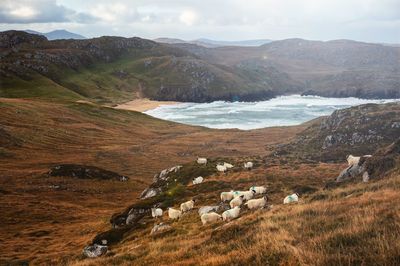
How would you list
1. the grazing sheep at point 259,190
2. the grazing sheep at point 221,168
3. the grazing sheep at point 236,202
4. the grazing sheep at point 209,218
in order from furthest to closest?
the grazing sheep at point 221,168 → the grazing sheep at point 259,190 → the grazing sheep at point 236,202 → the grazing sheep at point 209,218

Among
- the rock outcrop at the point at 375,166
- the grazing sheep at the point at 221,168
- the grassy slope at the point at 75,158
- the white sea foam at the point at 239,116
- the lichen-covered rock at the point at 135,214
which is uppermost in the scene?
the rock outcrop at the point at 375,166

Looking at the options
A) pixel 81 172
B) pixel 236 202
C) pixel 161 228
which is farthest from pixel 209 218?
pixel 81 172

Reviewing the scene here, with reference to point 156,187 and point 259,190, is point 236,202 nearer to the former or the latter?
point 259,190

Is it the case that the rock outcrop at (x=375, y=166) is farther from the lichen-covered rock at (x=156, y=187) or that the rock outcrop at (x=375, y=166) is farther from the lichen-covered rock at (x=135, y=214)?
the lichen-covered rock at (x=156, y=187)

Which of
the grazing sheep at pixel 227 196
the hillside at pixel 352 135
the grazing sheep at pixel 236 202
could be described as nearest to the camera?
the grazing sheep at pixel 236 202

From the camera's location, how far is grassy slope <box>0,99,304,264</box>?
3725 cm

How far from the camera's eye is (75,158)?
74938 mm

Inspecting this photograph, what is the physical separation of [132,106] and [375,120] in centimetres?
13596

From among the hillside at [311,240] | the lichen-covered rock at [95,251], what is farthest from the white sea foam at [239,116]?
the hillside at [311,240]

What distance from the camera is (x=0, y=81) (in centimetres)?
16550

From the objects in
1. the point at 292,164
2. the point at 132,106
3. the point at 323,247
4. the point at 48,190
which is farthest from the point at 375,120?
the point at 132,106

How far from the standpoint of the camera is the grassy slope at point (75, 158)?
122ft

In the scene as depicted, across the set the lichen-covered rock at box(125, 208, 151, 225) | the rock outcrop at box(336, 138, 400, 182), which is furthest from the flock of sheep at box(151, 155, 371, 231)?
the rock outcrop at box(336, 138, 400, 182)

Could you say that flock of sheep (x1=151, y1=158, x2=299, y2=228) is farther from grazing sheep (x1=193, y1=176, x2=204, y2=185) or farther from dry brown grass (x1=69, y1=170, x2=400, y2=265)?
grazing sheep (x1=193, y1=176, x2=204, y2=185)
